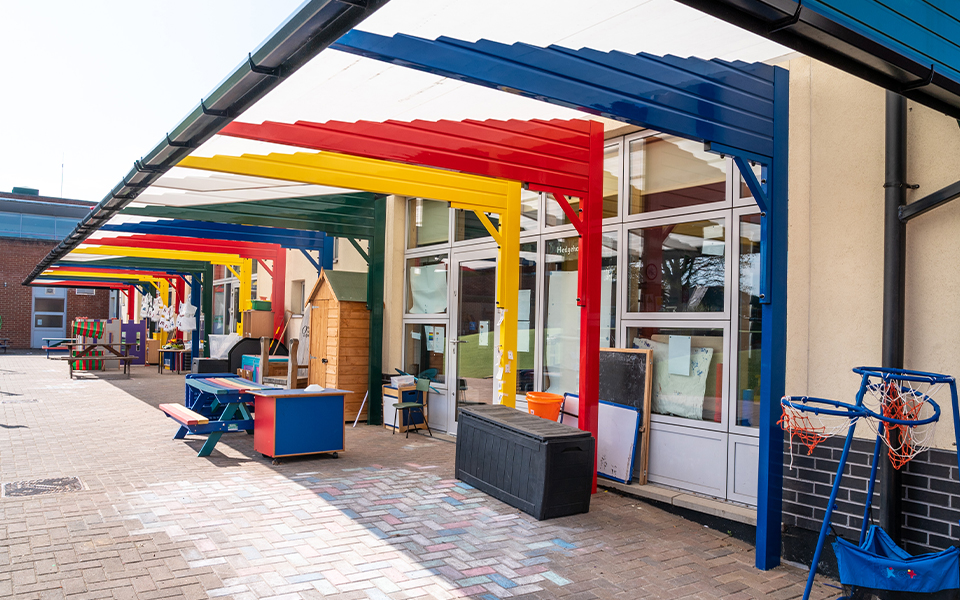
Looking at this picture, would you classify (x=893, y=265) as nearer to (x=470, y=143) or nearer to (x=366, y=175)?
(x=470, y=143)

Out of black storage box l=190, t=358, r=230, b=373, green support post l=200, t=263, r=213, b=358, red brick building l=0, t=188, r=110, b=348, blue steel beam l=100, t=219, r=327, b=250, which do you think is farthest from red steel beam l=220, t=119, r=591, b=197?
red brick building l=0, t=188, r=110, b=348

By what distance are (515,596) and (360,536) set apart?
4.90ft

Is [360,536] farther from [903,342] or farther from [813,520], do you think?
[903,342]

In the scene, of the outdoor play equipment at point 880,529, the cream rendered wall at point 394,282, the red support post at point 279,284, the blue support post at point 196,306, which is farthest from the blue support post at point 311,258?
the outdoor play equipment at point 880,529

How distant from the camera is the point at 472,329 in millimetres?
9352

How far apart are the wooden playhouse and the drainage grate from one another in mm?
4439

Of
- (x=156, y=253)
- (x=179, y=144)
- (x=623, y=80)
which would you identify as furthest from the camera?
(x=156, y=253)

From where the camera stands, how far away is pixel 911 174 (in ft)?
13.9

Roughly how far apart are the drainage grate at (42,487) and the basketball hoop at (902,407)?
6540 mm

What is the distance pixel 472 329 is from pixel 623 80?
568 centimetres

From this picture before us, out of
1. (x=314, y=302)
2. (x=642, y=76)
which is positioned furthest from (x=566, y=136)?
(x=314, y=302)

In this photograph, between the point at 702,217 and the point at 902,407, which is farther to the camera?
the point at 702,217

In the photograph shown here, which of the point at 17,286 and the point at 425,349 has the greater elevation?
the point at 17,286

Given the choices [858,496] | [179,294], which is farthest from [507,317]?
[179,294]
